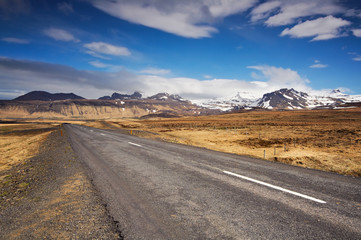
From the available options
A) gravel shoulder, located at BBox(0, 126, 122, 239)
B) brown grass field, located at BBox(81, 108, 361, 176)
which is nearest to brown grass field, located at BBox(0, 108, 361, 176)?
brown grass field, located at BBox(81, 108, 361, 176)

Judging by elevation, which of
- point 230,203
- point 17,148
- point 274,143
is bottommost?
point 274,143

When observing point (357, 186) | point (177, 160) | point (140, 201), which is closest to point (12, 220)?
point (140, 201)

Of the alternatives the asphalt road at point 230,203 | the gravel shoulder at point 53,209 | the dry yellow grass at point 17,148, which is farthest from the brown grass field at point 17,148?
the asphalt road at point 230,203

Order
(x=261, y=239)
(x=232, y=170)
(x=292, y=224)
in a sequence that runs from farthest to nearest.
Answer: (x=232, y=170) < (x=292, y=224) < (x=261, y=239)

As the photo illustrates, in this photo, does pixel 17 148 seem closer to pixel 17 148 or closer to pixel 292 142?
pixel 17 148

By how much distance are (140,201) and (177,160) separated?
4961mm

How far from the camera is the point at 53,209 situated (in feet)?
14.9

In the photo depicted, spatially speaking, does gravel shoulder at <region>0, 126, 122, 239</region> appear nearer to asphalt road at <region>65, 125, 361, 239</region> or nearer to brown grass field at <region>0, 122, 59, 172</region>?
asphalt road at <region>65, 125, 361, 239</region>

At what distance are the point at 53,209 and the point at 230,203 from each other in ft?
14.4

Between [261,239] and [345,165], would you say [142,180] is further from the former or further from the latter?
[345,165]

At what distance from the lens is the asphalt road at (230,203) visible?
3584mm

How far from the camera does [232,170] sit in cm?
773

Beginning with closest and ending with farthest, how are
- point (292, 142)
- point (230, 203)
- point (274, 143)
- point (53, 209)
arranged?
point (53, 209)
point (230, 203)
point (274, 143)
point (292, 142)

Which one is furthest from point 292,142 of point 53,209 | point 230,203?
point 53,209
